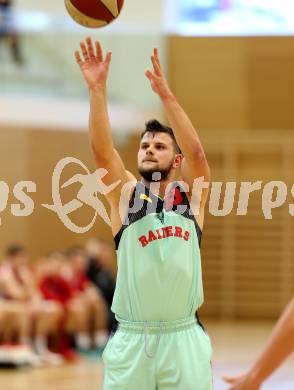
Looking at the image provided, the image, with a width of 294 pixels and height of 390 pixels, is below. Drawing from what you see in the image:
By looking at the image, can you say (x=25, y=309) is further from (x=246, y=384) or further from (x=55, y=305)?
(x=246, y=384)

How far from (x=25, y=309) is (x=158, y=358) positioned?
23.0 feet

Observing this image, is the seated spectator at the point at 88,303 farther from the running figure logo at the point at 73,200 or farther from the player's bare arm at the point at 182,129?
the player's bare arm at the point at 182,129

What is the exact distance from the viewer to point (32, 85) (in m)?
14.1

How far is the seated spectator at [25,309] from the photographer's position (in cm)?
1106

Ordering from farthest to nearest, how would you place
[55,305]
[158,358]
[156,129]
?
[55,305], [156,129], [158,358]

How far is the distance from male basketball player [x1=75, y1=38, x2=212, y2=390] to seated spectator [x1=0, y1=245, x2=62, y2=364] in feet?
21.9

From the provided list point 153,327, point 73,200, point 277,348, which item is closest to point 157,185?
A: point 153,327

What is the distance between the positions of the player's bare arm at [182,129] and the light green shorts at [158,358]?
75 centimetres

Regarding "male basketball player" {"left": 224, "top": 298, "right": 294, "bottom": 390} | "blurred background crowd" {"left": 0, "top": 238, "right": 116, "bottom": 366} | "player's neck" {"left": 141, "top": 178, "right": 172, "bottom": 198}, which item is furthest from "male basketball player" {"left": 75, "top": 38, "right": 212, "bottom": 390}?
"blurred background crowd" {"left": 0, "top": 238, "right": 116, "bottom": 366}

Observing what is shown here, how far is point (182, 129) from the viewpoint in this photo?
455 cm

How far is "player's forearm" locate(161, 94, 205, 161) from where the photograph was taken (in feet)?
14.9

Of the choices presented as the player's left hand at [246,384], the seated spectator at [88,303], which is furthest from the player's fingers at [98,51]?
the seated spectator at [88,303]

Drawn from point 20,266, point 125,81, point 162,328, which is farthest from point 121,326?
point 125,81

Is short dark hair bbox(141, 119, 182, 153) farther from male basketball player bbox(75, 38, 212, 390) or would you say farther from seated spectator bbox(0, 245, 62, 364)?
seated spectator bbox(0, 245, 62, 364)
